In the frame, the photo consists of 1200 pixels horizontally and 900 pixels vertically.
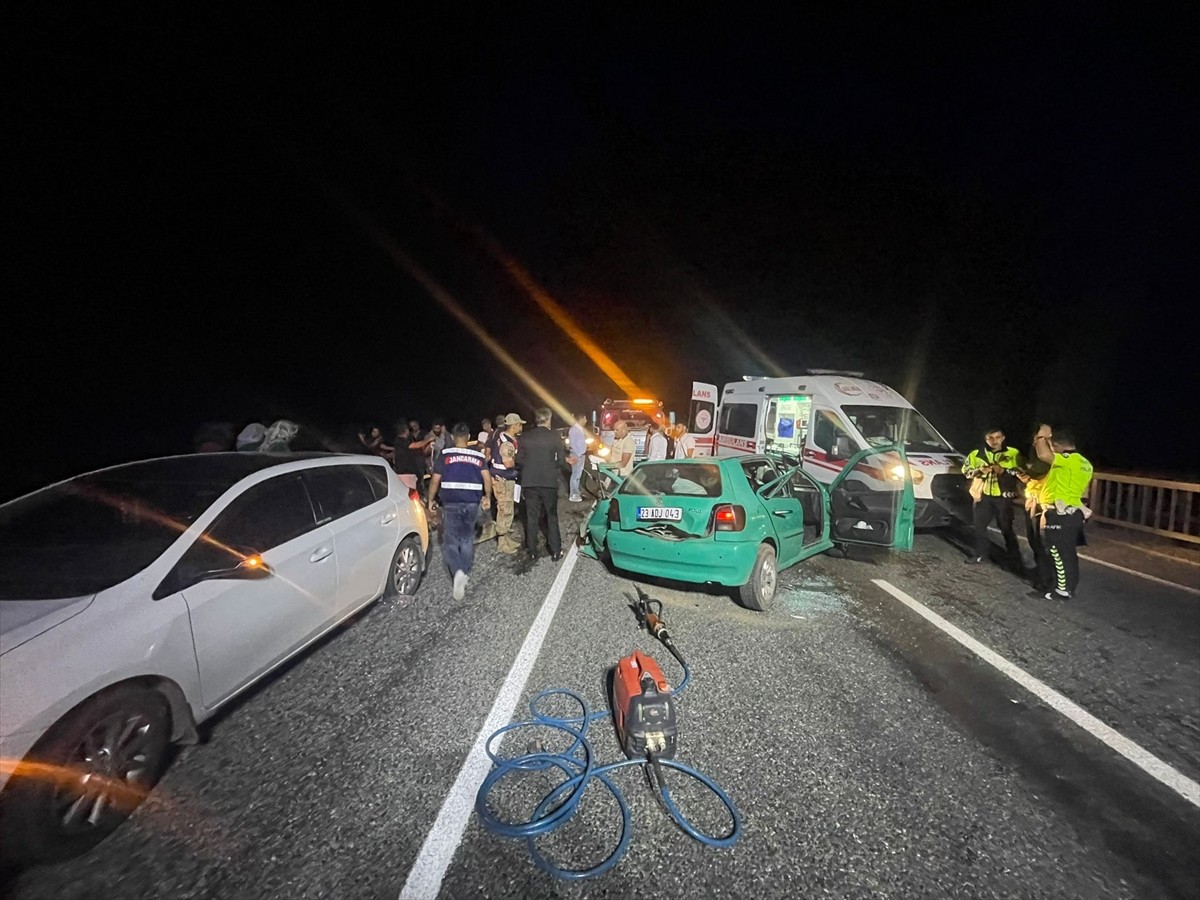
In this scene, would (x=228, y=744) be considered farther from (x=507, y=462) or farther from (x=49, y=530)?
(x=507, y=462)

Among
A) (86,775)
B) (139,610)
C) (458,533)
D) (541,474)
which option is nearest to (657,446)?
(541,474)

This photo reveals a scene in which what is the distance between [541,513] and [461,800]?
4.40m

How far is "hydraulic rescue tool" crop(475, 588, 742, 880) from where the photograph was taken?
249cm

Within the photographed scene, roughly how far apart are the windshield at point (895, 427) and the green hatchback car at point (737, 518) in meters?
2.68

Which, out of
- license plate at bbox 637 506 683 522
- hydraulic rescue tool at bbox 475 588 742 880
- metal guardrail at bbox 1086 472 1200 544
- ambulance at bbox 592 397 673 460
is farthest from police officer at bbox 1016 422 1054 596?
ambulance at bbox 592 397 673 460

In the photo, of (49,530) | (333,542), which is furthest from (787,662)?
(49,530)

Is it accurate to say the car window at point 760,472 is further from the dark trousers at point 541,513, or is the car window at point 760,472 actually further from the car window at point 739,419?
the car window at point 739,419

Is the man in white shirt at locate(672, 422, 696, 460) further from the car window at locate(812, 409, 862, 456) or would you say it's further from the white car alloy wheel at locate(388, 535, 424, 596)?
the white car alloy wheel at locate(388, 535, 424, 596)

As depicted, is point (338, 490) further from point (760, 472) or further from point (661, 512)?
point (760, 472)

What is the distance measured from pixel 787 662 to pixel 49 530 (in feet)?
15.9

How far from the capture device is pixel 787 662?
425 centimetres

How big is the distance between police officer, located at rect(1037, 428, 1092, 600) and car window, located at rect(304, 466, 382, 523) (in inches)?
264

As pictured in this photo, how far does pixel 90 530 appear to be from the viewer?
3250 millimetres

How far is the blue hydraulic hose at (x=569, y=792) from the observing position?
243 centimetres
